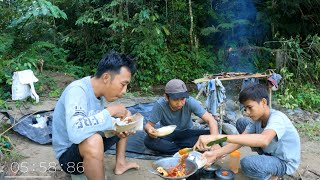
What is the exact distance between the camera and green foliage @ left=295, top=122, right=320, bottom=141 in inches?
186

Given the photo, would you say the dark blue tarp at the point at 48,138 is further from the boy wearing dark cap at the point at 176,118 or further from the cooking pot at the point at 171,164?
A: the cooking pot at the point at 171,164

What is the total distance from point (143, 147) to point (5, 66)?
398 centimetres

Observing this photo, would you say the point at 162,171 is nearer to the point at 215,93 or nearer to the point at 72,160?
the point at 72,160

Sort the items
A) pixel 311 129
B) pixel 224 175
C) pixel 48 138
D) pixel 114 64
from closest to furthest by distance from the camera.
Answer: pixel 114 64 < pixel 224 175 < pixel 48 138 < pixel 311 129

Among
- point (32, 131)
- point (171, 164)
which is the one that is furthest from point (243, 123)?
point (32, 131)

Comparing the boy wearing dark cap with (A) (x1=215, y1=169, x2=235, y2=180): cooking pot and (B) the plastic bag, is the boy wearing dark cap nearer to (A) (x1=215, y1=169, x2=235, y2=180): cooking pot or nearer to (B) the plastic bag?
(A) (x1=215, y1=169, x2=235, y2=180): cooking pot

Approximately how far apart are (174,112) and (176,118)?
88 millimetres

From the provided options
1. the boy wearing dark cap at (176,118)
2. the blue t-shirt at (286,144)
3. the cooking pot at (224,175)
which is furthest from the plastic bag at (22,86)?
the blue t-shirt at (286,144)

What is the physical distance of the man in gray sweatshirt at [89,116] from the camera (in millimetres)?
2373

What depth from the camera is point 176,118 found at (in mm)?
3742

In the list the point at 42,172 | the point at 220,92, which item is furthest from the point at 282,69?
the point at 42,172

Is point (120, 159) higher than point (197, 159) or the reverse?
the reverse

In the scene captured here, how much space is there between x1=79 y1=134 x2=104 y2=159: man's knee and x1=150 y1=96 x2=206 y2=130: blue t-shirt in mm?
1309

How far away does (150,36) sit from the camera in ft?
25.4
